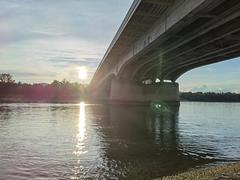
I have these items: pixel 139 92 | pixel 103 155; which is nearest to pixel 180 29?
pixel 103 155

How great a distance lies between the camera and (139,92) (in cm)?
8638

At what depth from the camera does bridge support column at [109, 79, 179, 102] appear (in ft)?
281

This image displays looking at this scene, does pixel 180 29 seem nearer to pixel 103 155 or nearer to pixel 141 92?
pixel 103 155

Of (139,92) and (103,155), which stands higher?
(139,92)

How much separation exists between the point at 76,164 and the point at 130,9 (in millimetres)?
23187

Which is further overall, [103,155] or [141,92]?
[141,92]

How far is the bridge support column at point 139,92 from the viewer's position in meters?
85.6

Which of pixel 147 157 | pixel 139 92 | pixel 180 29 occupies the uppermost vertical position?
pixel 180 29

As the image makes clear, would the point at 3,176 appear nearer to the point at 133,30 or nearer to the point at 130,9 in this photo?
Answer: the point at 130,9

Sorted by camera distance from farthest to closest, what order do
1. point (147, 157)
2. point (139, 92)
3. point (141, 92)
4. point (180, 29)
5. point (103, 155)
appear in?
point (141, 92) → point (139, 92) → point (180, 29) → point (103, 155) → point (147, 157)

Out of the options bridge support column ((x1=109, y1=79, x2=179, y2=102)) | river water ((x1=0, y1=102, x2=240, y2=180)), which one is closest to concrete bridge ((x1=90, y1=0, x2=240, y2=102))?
river water ((x1=0, y1=102, x2=240, y2=180))

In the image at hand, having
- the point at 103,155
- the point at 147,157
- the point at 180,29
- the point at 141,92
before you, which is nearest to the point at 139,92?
the point at 141,92

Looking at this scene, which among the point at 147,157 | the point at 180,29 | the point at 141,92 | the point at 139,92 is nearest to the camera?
the point at 147,157

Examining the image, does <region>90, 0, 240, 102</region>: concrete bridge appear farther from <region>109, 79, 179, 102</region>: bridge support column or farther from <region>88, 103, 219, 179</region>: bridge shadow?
<region>109, 79, 179, 102</region>: bridge support column
